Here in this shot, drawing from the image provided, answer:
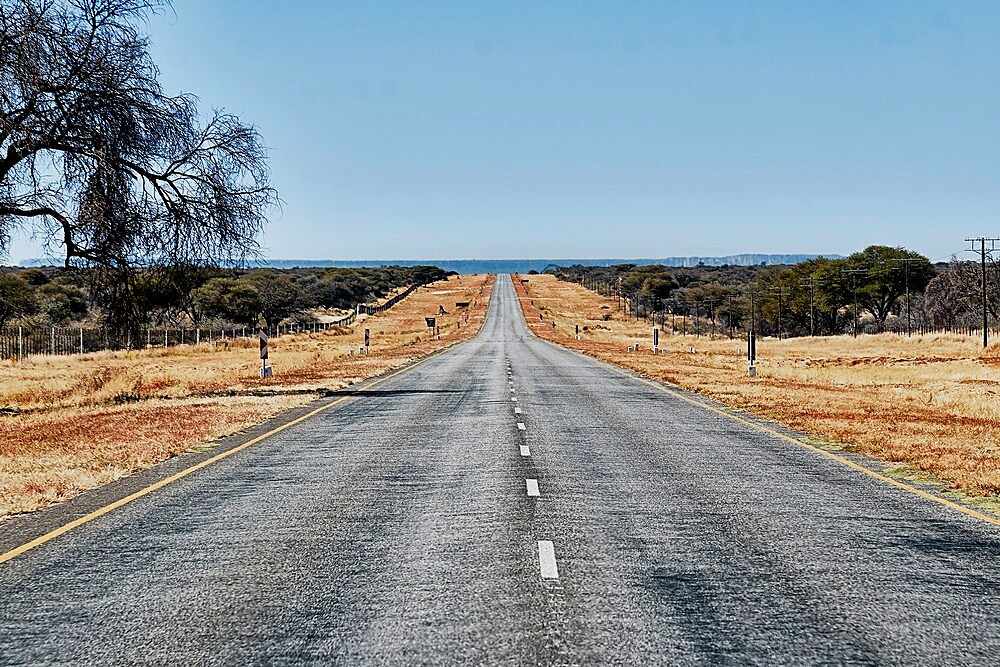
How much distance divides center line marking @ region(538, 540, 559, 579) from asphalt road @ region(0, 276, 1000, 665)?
3 centimetres

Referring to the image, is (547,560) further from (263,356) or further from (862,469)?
(263,356)

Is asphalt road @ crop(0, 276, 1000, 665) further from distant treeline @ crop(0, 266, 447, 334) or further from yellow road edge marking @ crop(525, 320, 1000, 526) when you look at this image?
distant treeline @ crop(0, 266, 447, 334)

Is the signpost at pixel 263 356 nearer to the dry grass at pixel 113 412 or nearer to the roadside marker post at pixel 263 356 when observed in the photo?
the roadside marker post at pixel 263 356

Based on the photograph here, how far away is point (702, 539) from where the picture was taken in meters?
8.62

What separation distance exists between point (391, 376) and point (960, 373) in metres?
27.5

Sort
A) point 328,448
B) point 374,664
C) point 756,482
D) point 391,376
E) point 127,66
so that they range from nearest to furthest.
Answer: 1. point 374,664
2. point 756,482
3. point 328,448
4. point 127,66
5. point 391,376

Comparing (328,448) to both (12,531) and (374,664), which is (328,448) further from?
(374,664)

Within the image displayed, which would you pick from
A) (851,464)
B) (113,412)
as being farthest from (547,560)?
(113,412)

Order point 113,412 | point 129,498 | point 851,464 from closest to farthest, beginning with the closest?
point 129,498, point 851,464, point 113,412

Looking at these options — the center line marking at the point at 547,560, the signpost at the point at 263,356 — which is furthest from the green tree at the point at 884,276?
the center line marking at the point at 547,560

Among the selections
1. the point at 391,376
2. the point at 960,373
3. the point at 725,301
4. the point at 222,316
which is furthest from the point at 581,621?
the point at 725,301

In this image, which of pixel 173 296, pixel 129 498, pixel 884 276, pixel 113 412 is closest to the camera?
pixel 129 498

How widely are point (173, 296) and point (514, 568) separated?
1918cm

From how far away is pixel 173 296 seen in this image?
2473cm
